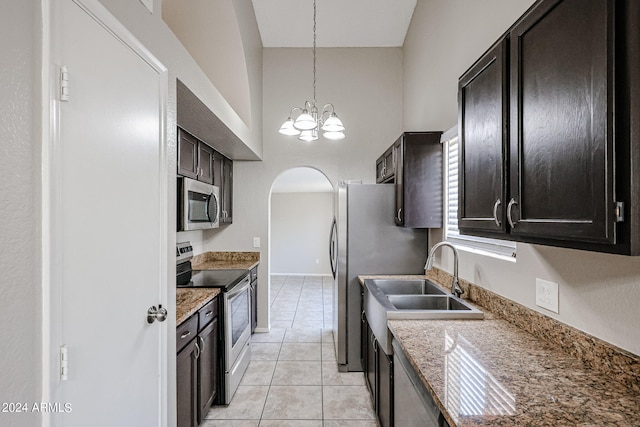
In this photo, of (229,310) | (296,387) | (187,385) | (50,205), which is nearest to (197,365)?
(187,385)

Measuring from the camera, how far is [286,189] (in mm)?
7926

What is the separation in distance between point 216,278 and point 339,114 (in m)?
2.47

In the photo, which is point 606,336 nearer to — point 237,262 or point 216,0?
point 216,0

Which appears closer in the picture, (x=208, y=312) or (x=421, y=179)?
(x=208, y=312)

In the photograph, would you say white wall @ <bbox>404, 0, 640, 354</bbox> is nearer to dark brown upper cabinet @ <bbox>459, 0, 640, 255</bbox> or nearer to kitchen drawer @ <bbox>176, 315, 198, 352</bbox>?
dark brown upper cabinet @ <bbox>459, 0, 640, 255</bbox>

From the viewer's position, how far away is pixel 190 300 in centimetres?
212

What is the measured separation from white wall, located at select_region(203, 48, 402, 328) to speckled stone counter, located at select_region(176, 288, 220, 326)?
5.77 ft

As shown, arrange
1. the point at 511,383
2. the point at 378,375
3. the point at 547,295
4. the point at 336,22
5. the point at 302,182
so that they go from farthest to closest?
the point at 302,182 → the point at 336,22 → the point at 378,375 → the point at 547,295 → the point at 511,383

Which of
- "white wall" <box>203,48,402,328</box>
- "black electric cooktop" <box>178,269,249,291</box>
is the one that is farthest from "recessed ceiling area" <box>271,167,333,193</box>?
"black electric cooktop" <box>178,269,249,291</box>

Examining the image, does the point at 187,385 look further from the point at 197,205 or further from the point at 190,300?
the point at 197,205
